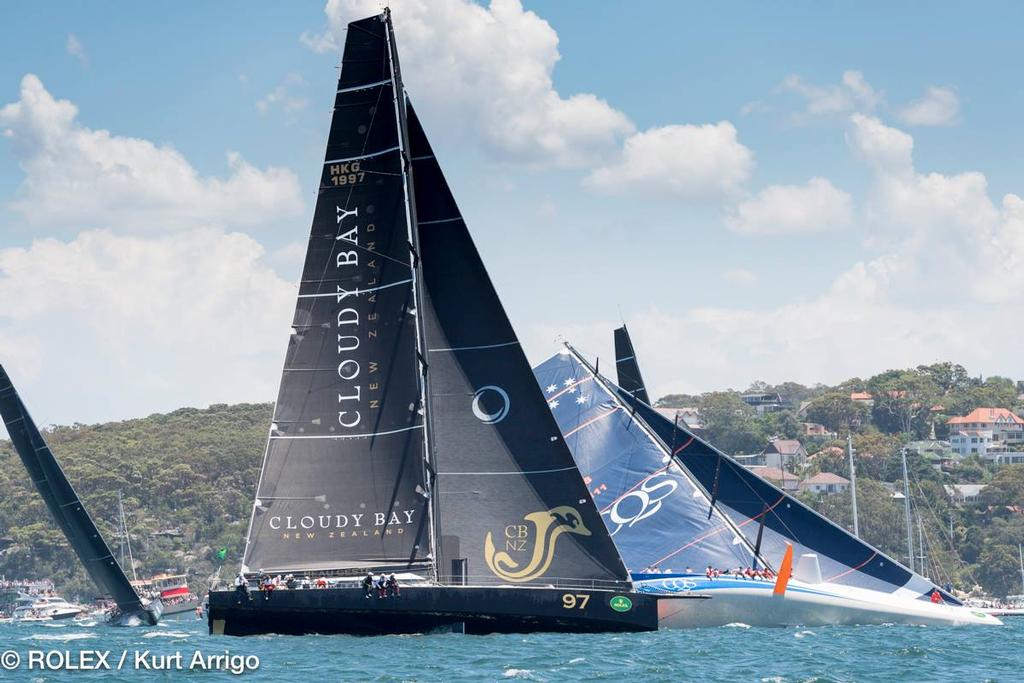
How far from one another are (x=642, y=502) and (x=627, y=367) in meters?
9.66

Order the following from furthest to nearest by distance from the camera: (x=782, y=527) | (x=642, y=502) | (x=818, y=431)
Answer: (x=818, y=431), (x=642, y=502), (x=782, y=527)

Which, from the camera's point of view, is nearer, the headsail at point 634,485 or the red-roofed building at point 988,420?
the headsail at point 634,485

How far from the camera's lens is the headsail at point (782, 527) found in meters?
45.2

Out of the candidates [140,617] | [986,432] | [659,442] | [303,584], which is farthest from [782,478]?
[303,584]

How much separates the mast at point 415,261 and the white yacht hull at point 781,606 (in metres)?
11.0

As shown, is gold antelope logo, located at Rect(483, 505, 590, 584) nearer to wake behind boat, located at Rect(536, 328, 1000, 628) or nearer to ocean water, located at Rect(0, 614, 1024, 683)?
ocean water, located at Rect(0, 614, 1024, 683)

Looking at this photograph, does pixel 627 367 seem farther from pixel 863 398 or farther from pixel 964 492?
pixel 863 398

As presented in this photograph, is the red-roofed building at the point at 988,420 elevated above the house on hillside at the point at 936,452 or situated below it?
above

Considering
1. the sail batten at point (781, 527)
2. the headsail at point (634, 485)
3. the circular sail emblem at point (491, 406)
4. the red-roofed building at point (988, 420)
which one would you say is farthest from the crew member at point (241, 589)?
the red-roofed building at point (988, 420)

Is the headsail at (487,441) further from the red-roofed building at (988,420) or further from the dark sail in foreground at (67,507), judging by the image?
the red-roofed building at (988,420)

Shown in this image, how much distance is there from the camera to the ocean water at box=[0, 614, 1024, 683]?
28.4 metres

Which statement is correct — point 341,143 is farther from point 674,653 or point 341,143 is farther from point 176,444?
point 176,444

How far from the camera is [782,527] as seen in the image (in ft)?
152

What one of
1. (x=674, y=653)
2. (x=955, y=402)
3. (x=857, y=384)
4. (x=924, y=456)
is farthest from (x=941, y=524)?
(x=674, y=653)
